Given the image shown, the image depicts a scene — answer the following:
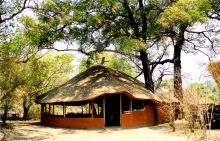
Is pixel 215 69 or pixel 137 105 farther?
pixel 137 105

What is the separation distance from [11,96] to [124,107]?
28.0 feet

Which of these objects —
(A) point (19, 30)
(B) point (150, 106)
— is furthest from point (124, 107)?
(A) point (19, 30)

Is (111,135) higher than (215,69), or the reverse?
(215,69)

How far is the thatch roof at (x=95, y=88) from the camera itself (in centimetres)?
2409

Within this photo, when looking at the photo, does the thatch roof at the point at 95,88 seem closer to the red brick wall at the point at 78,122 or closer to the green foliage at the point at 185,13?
the red brick wall at the point at 78,122

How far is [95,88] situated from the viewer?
2472 cm

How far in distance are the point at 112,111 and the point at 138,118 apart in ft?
7.79


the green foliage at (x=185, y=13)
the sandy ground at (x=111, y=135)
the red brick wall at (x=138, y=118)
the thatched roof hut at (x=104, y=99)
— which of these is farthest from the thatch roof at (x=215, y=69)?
the red brick wall at (x=138, y=118)

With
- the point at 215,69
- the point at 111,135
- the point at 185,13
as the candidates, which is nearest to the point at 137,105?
the point at 215,69

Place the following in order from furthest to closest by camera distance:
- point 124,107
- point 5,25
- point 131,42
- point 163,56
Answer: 1. point 163,56
2. point 124,107
3. point 131,42
4. point 5,25

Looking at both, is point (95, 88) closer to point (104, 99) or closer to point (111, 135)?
point (104, 99)

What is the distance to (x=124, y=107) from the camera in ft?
92.6

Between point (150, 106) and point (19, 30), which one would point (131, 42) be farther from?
point (19, 30)

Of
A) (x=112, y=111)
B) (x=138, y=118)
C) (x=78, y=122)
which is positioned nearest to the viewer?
(x=78, y=122)
